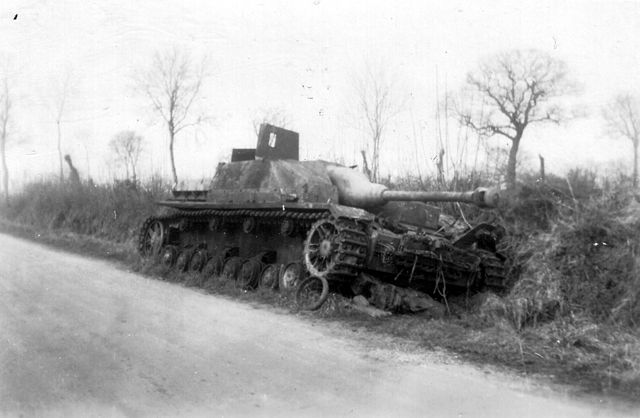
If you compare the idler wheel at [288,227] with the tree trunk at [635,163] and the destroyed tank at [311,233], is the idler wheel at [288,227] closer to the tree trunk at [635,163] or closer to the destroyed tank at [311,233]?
the destroyed tank at [311,233]

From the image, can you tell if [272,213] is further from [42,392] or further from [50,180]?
[50,180]

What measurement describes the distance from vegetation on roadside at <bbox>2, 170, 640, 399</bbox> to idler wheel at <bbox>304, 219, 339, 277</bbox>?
46cm

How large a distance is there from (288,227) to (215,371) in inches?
179

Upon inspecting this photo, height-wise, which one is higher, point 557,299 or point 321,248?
point 321,248

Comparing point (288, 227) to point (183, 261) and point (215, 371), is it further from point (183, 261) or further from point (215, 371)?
point (215, 371)

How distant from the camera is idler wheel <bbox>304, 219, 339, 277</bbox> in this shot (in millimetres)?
8062

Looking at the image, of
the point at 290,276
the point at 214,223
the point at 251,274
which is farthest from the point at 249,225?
the point at 290,276

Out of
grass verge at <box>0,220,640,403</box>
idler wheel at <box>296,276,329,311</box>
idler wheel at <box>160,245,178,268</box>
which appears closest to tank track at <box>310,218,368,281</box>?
idler wheel at <box>296,276,329,311</box>

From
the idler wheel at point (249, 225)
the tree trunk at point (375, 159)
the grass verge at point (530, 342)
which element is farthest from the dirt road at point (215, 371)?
the tree trunk at point (375, 159)

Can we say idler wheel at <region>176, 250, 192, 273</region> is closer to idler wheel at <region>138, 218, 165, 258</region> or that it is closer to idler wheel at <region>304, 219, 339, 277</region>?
idler wheel at <region>138, 218, 165, 258</region>

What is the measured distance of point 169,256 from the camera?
1225 centimetres

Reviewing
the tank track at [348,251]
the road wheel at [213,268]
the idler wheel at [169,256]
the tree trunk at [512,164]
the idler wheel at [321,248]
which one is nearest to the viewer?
the tank track at [348,251]

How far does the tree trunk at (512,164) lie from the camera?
32.0 ft

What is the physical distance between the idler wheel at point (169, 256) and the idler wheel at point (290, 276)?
3505 mm
